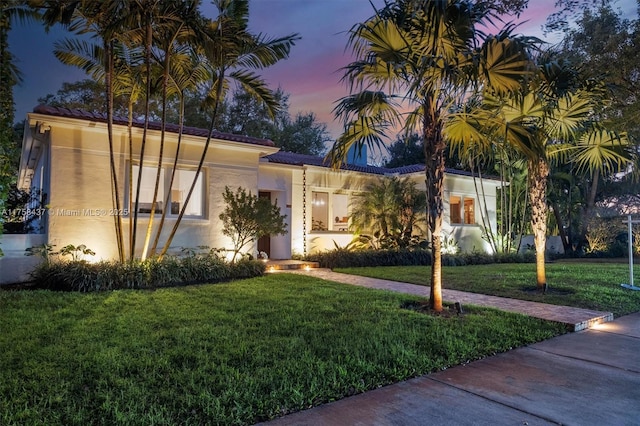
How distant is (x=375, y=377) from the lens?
362 cm

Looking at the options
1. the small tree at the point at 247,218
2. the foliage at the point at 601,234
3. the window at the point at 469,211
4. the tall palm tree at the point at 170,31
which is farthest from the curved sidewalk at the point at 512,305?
the foliage at the point at 601,234

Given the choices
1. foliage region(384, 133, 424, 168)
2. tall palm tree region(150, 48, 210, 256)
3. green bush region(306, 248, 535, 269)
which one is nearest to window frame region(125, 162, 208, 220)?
tall palm tree region(150, 48, 210, 256)

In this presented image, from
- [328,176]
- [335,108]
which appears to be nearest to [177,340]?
[335,108]

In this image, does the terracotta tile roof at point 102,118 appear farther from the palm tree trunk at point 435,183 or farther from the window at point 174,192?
the palm tree trunk at point 435,183

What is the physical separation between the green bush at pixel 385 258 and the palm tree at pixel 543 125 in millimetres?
5699

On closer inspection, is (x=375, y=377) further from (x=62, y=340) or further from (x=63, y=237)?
(x=63, y=237)

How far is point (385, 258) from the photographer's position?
44.8 ft

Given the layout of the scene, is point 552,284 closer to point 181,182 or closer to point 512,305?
point 512,305

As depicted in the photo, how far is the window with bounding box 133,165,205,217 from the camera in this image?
1074cm

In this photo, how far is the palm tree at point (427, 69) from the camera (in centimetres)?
562

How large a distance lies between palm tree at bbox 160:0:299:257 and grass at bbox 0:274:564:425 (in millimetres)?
3914

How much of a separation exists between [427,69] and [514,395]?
14.7 feet

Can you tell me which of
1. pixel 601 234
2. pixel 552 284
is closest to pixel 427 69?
pixel 552 284

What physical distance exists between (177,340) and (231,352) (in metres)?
0.82
